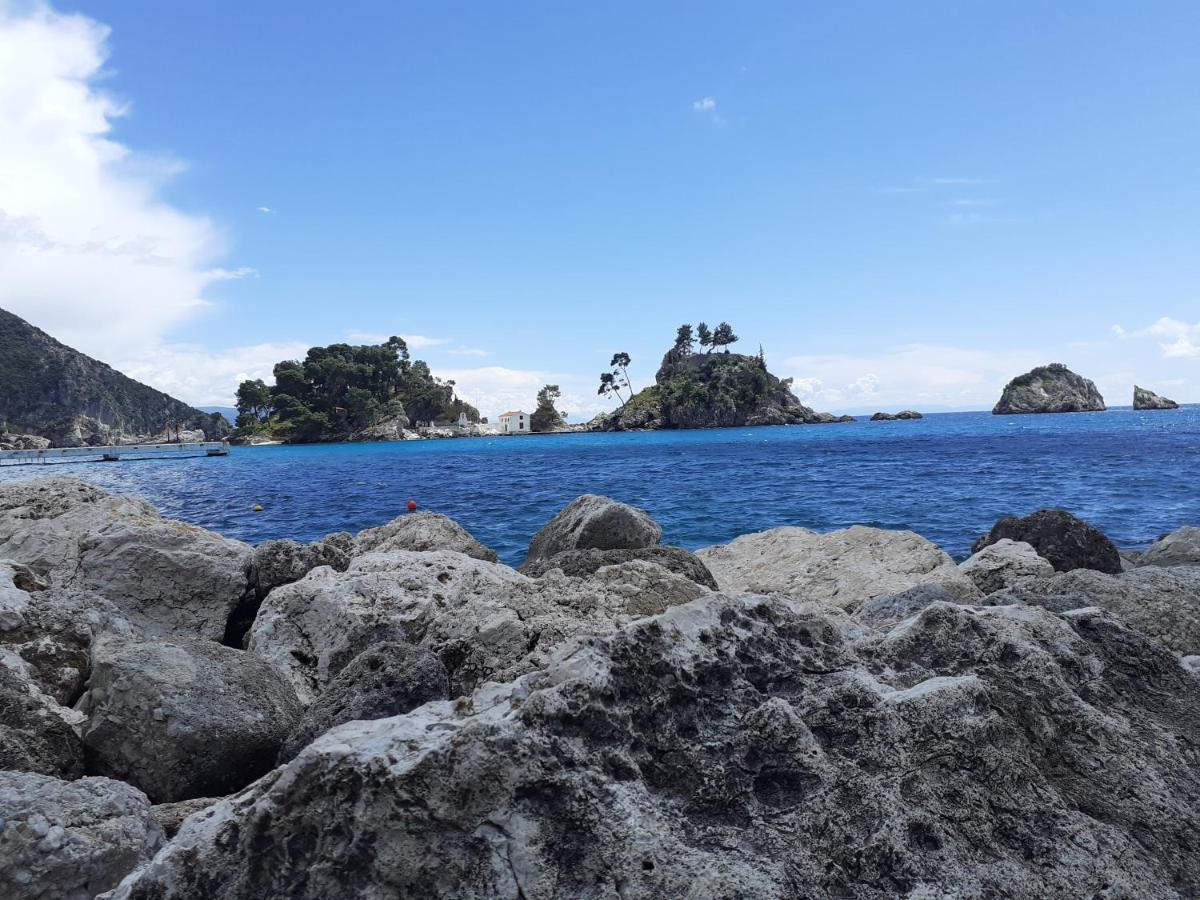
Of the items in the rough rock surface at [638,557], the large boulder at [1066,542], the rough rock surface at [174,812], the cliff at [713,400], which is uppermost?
the cliff at [713,400]

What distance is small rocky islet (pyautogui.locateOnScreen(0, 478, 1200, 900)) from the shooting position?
2682 millimetres

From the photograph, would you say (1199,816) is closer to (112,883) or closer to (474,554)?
(112,883)

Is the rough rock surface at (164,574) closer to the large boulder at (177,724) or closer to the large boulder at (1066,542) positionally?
the large boulder at (177,724)

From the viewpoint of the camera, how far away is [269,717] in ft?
16.9

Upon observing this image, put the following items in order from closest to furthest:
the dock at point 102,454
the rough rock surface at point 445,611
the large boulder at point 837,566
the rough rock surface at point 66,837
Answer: the rough rock surface at point 66,837, the rough rock surface at point 445,611, the large boulder at point 837,566, the dock at point 102,454

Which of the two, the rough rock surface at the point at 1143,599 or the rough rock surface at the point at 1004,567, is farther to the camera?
the rough rock surface at the point at 1004,567

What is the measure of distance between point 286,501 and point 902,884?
37.5 m

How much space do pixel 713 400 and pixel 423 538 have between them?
155 meters

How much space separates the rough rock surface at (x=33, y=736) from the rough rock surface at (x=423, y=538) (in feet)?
15.8

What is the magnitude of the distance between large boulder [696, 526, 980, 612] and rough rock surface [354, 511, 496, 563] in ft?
12.2

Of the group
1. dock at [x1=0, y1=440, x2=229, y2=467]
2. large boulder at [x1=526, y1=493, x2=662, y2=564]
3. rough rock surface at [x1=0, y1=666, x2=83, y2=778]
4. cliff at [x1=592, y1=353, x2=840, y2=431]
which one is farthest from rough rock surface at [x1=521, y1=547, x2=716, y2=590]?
cliff at [x1=592, y1=353, x2=840, y2=431]

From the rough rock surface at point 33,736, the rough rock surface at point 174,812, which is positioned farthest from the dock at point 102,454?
the rough rock surface at point 174,812

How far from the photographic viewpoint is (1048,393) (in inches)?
7239

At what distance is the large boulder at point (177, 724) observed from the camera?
15.8 ft
